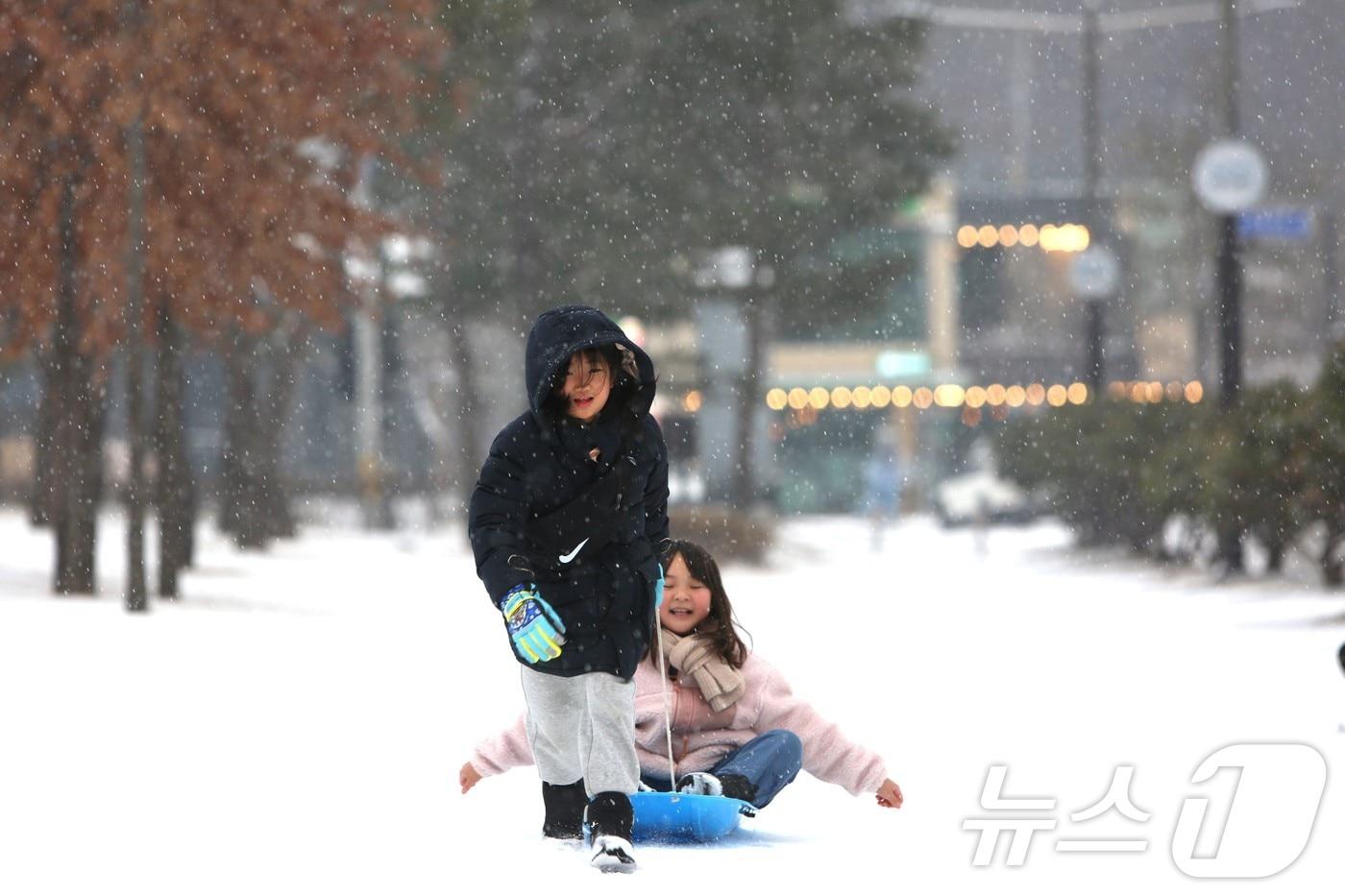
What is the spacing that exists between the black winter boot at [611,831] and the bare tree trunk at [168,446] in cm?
1265

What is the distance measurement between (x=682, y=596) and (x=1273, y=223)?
56.1ft

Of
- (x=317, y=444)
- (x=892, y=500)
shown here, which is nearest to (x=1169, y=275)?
(x=317, y=444)

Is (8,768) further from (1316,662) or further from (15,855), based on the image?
(1316,662)

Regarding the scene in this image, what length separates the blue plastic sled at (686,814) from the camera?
6.66 m

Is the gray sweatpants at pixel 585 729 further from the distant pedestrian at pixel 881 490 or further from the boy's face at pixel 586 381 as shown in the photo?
the distant pedestrian at pixel 881 490

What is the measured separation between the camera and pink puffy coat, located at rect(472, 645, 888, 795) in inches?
278

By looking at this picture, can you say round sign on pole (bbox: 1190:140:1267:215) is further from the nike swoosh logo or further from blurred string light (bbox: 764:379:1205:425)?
blurred string light (bbox: 764:379:1205:425)

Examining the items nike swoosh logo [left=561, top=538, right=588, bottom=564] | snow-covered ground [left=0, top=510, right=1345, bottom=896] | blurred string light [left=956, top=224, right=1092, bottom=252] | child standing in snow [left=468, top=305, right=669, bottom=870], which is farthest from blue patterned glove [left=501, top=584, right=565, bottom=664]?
blurred string light [left=956, top=224, right=1092, bottom=252]

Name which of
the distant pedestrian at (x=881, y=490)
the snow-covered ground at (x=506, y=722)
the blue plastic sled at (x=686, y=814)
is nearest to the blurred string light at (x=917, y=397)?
the distant pedestrian at (x=881, y=490)

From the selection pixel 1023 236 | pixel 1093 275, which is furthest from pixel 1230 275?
pixel 1023 236

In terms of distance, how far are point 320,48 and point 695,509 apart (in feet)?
29.3

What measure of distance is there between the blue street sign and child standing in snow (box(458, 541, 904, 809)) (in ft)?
54.7

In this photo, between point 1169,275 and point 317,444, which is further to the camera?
point 1169,275

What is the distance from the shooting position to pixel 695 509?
26672mm
